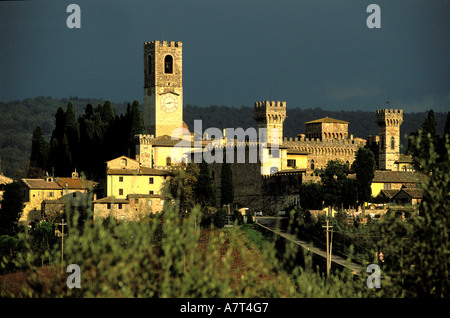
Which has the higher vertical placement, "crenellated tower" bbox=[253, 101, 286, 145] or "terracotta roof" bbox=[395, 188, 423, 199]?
"crenellated tower" bbox=[253, 101, 286, 145]

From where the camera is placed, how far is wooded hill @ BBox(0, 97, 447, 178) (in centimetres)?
12106

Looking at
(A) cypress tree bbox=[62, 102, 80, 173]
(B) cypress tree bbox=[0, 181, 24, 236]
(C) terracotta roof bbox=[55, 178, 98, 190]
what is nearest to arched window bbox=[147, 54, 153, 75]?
(A) cypress tree bbox=[62, 102, 80, 173]

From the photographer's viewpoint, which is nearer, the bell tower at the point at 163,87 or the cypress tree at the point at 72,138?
the cypress tree at the point at 72,138

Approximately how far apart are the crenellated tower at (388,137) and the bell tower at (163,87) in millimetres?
17263

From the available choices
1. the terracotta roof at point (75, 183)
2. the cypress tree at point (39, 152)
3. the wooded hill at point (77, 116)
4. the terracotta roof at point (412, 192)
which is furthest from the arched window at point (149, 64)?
the wooded hill at point (77, 116)

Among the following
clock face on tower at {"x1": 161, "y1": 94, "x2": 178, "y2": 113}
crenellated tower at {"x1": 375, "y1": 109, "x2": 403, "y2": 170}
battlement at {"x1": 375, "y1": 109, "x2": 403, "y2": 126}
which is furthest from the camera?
battlement at {"x1": 375, "y1": 109, "x2": 403, "y2": 126}

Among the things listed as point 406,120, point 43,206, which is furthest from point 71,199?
point 406,120

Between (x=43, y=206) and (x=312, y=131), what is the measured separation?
25.9 metres

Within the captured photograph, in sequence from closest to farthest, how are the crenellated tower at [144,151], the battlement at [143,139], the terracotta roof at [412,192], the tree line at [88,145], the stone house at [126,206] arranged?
the terracotta roof at [412,192] → the stone house at [126,206] → the crenellated tower at [144,151] → the battlement at [143,139] → the tree line at [88,145]

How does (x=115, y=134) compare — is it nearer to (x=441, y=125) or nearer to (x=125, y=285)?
(x=125, y=285)

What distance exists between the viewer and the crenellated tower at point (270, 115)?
237 feet

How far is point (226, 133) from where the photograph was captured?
71625 mm

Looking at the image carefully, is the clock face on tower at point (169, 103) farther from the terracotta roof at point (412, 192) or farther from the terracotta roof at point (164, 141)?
the terracotta roof at point (412, 192)

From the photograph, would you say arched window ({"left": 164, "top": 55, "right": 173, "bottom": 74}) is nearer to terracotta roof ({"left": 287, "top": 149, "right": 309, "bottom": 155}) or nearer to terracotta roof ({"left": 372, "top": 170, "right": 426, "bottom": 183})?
terracotta roof ({"left": 287, "top": 149, "right": 309, "bottom": 155})
